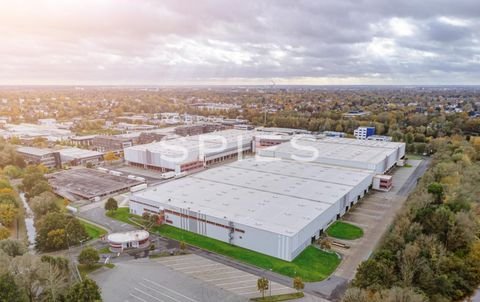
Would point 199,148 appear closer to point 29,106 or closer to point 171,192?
point 171,192

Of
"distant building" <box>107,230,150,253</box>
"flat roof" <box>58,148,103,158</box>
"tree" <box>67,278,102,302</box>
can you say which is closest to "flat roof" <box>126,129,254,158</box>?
"flat roof" <box>58,148,103,158</box>

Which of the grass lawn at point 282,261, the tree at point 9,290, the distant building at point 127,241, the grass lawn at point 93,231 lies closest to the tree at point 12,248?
the tree at point 9,290

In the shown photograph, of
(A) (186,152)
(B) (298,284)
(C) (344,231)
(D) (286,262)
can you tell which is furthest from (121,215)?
(C) (344,231)

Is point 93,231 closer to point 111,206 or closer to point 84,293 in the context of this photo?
point 111,206

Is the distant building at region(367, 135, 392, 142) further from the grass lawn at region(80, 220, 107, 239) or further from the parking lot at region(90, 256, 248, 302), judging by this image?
the parking lot at region(90, 256, 248, 302)

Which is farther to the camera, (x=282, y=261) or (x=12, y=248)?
(x=282, y=261)

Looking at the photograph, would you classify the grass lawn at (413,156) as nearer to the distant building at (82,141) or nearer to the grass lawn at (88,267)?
the grass lawn at (88,267)

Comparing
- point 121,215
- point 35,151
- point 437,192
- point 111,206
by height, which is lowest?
point 121,215

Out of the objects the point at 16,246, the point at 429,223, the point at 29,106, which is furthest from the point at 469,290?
the point at 29,106
